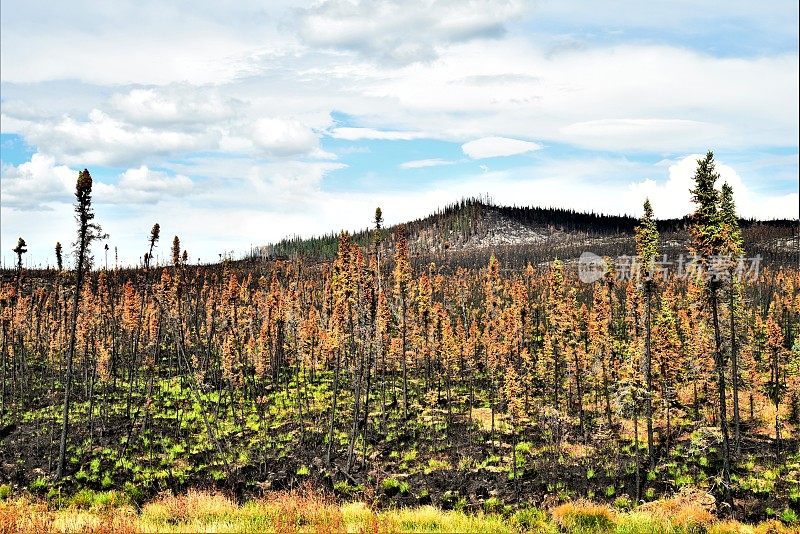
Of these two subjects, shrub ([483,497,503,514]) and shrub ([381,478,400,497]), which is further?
shrub ([381,478,400,497])

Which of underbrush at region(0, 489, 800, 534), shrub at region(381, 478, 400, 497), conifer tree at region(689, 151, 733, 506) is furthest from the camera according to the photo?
shrub at region(381, 478, 400, 497)

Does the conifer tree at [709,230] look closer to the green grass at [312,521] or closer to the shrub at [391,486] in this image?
the green grass at [312,521]

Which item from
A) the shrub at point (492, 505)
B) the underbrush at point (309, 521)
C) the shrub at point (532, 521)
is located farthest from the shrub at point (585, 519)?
the shrub at point (492, 505)

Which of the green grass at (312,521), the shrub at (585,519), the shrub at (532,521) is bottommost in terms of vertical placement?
the shrub at (532,521)

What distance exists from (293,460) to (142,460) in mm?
11628

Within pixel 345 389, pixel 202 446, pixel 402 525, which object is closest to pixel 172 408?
pixel 202 446

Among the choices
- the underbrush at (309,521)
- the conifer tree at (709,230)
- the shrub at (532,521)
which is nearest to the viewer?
the underbrush at (309,521)

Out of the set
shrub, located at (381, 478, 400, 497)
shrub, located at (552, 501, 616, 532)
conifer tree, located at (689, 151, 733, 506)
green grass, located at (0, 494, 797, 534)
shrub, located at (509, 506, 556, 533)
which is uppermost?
conifer tree, located at (689, 151, 733, 506)

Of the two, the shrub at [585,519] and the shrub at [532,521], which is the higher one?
the shrub at [585,519]

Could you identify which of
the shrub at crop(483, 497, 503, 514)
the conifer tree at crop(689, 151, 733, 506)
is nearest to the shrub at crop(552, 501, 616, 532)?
the shrub at crop(483, 497, 503, 514)

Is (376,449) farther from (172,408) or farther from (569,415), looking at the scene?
(172,408)

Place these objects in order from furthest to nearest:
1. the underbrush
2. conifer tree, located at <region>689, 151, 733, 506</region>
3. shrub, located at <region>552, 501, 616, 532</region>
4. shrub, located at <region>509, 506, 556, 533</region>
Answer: conifer tree, located at <region>689, 151, 733, 506</region>, shrub, located at <region>509, 506, 556, 533</region>, shrub, located at <region>552, 501, 616, 532</region>, the underbrush

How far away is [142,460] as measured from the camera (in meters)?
41.8

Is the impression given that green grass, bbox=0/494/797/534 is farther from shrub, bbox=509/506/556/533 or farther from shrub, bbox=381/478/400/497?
shrub, bbox=381/478/400/497
